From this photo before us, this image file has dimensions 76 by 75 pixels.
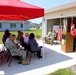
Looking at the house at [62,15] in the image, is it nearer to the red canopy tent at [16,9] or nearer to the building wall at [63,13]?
the building wall at [63,13]

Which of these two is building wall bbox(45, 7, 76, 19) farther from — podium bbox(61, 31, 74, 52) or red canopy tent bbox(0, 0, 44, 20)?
red canopy tent bbox(0, 0, 44, 20)

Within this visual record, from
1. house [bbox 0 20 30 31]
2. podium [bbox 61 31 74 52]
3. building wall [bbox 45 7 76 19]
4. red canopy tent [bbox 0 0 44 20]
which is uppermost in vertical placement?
building wall [bbox 45 7 76 19]

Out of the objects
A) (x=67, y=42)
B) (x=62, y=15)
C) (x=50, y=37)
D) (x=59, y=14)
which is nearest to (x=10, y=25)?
(x=59, y=14)

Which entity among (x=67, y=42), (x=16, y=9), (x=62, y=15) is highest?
(x=62, y=15)

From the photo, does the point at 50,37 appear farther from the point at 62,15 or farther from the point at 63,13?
the point at 63,13

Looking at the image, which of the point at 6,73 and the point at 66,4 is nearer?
the point at 6,73

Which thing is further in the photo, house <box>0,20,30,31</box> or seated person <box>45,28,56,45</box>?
house <box>0,20,30,31</box>

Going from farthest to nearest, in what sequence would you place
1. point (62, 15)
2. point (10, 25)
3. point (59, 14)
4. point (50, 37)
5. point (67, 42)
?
point (10, 25) → point (59, 14) → point (62, 15) → point (50, 37) → point (67, 42)

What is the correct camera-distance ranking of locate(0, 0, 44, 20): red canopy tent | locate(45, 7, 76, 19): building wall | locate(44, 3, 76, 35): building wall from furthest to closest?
locate(44, 3, 76, 35): building wall
locate(45, 7, 76, 19): building wall
locate(0, 0, 44, 20): red canopy tent

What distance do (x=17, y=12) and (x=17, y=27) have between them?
35645mm

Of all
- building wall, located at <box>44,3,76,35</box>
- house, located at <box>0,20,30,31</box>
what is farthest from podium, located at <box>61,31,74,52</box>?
house, located at <box>0,20,30,31</box>

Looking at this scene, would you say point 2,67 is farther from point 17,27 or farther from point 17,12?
point 17,27

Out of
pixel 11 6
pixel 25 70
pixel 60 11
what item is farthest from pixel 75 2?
pixel 25 70

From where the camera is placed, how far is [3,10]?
601 centimetres
